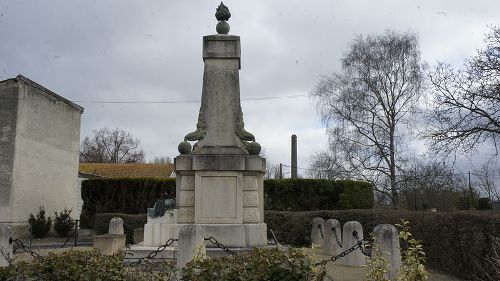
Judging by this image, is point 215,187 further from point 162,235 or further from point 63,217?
point 63,217

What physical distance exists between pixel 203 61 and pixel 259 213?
3.40 meters

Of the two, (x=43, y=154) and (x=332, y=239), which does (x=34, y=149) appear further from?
(x=332, y=239)

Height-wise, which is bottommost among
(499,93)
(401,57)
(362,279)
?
(362,279)

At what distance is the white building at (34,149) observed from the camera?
75.2 ft

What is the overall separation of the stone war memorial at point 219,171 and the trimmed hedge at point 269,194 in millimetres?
11362

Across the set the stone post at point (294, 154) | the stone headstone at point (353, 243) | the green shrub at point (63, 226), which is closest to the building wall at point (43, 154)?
the green shrub at point (63, 226)

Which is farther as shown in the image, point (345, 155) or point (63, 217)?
point (345, 155)

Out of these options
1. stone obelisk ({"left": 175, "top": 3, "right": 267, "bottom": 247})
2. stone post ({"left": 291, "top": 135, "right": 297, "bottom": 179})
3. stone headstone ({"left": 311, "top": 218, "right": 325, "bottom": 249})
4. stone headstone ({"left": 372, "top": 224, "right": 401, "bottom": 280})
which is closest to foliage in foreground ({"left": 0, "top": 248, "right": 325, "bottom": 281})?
stone headstone ({"left": 372, "top": 224, "right": 401, "bottom": 280})

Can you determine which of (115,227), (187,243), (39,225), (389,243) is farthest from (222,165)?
(39,225)

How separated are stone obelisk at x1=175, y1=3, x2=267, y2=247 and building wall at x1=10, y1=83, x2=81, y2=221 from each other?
1634 centimetres

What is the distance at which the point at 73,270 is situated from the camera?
477cm

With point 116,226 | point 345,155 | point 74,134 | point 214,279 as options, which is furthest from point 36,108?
point 214,279

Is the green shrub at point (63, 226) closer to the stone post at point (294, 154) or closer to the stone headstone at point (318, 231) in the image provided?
the stone headstone at point (318, 231)

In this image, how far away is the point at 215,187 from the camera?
9500 millimetres
